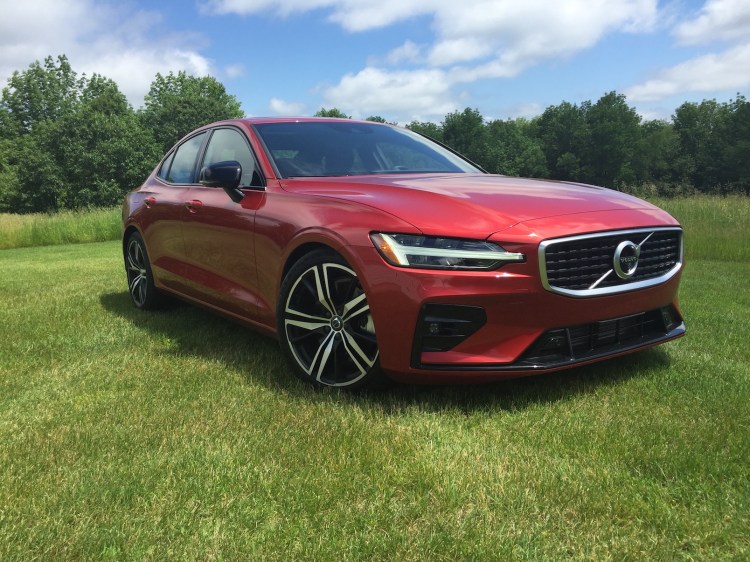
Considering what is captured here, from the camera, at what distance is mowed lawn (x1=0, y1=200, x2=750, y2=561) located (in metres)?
1.95

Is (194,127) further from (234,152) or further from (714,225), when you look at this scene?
(234,152)

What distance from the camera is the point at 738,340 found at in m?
4.25

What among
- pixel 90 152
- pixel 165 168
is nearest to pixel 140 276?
pixel 165 168

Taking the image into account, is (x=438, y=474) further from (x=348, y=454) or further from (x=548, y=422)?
(x=548, y=422)

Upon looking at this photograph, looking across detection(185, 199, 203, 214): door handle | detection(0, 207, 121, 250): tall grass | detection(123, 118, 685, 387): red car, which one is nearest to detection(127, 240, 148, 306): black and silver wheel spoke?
detection(185, 199, 203, 214): door handle

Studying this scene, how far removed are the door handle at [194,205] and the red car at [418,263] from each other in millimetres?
117

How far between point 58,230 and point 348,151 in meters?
18.3

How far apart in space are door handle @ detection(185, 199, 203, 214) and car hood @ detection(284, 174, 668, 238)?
1050 mm

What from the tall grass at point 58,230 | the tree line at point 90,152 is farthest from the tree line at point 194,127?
the tall grass at point 58,230

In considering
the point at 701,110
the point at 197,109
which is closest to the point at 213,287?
the point at 197,109

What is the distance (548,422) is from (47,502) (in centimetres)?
204

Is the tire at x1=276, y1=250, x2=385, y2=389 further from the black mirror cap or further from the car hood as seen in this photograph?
the black mirror cap

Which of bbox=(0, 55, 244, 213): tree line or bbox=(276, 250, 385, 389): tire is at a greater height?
bbox=(0, 55, 244, 213): tree line

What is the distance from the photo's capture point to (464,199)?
3004mm
